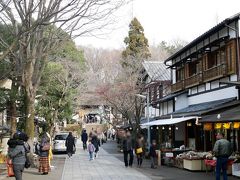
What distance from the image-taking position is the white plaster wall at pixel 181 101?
28761 millimetres

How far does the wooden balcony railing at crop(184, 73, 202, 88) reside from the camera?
25.4m

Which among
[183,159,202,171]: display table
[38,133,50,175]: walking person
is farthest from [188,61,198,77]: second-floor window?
[38,133,50,175]: walking person

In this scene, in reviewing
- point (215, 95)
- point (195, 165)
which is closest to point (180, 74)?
point (215, 95)

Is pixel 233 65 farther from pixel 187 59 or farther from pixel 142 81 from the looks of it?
pixel 142 81

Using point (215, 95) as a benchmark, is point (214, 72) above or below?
above

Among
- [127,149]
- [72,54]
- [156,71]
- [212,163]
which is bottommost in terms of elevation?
[212,163]

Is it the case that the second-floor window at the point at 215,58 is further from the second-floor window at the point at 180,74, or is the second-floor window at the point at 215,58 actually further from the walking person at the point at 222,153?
the walking person at the point at 222,153

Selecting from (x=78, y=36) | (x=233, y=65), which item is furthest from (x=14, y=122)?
(x=233, y=65)

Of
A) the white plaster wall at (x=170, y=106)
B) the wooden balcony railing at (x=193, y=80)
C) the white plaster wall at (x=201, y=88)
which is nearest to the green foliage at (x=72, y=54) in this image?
the white plaster wall at (x=170, y=106)

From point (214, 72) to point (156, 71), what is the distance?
17728 mm

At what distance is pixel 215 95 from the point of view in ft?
75.2

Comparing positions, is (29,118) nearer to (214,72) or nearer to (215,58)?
(214,72)

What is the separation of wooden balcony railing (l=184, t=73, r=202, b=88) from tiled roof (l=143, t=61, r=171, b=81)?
11248 mm

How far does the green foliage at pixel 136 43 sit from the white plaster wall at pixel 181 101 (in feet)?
45.1
